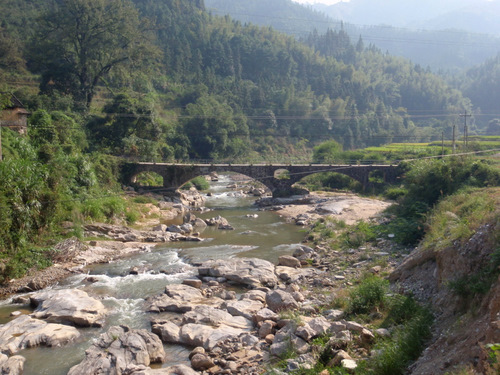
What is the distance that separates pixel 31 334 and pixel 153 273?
304 inches

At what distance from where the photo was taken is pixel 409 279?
14531 mm

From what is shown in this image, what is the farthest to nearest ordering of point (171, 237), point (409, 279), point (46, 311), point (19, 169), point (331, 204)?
point (331, 204) → point (171, 237) → point (19, 169) → point (46, 311) → point (409, 279)

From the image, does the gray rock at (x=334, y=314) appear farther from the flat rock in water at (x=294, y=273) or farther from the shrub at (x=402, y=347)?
the flat rock in water at (x=294, y=273)

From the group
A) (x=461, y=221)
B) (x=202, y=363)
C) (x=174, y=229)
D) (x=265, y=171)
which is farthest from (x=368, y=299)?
(x=265, y=171)

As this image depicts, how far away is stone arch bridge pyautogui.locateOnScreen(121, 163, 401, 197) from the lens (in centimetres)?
4594

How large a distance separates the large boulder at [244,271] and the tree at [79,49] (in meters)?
39.2

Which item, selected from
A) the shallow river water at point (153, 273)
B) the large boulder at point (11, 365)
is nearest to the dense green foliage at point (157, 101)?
the shallow river water at point (153, 273)

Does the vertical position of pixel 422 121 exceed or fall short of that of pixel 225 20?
it falls short

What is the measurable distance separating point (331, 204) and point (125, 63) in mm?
36409

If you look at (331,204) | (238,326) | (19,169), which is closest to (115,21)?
(331,204)

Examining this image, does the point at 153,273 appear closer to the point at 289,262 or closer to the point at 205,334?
the point at 289,262

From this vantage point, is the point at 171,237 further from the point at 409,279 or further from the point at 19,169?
the point at 409,279

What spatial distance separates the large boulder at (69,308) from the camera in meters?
15.8

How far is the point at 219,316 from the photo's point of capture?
1564 cm
